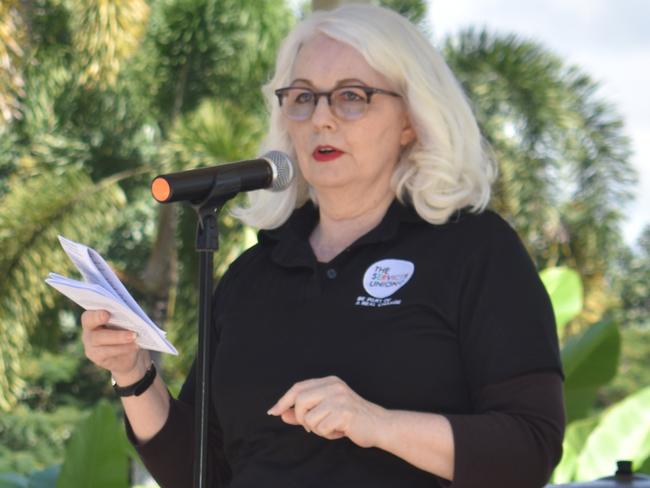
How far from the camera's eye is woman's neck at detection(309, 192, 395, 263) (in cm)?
259

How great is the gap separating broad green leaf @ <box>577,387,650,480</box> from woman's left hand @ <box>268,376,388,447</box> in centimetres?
302

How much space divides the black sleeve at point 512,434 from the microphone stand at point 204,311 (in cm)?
43

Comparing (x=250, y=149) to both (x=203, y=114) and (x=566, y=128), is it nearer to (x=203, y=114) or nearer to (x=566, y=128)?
(x=203, y=114)

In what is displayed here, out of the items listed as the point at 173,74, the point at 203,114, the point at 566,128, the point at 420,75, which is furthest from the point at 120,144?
the point at 420,75

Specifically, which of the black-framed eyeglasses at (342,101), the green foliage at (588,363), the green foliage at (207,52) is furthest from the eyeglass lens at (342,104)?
the green foliage at (207,52)

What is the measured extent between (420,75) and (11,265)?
10.3m

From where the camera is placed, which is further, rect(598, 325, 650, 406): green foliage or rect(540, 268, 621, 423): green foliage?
rect(598, 325, 650, 406): green foliage

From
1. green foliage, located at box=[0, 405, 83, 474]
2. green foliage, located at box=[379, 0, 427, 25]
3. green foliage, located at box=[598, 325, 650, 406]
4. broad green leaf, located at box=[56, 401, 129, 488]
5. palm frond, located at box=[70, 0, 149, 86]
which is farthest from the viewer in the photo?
green foliage, located at box=[598, 325, 650, 406]

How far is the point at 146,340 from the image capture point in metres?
2.22

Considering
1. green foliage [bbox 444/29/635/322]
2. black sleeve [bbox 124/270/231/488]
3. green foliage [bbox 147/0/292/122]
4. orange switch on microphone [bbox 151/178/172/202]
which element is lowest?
black sleeve [bbox 124/270/231/488]

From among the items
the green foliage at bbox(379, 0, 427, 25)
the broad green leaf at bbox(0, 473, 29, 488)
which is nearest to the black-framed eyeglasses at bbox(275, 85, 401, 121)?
the broad green leaf at bbox(0, 473, 29, 488)

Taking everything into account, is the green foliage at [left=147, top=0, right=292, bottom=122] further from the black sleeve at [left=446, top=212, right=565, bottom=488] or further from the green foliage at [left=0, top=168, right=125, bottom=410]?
the black sleeve at [left=446, top=212, right=565, bottom=488]

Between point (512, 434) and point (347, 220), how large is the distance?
661 millimetres

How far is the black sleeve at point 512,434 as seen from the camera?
2.14 m
